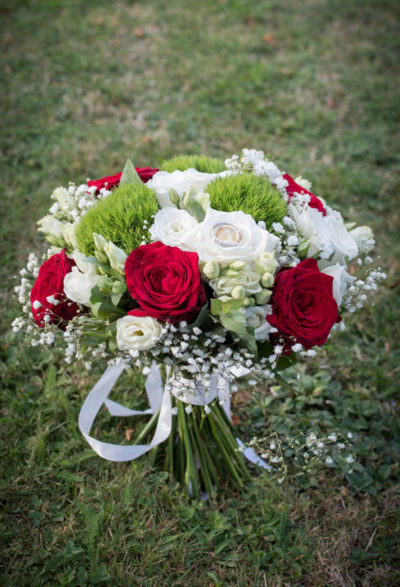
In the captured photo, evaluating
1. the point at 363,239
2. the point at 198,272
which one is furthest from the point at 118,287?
the point at 363,239

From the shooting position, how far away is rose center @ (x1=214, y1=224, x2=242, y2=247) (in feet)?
4.29

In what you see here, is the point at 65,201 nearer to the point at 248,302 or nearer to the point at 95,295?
the point at 95,295

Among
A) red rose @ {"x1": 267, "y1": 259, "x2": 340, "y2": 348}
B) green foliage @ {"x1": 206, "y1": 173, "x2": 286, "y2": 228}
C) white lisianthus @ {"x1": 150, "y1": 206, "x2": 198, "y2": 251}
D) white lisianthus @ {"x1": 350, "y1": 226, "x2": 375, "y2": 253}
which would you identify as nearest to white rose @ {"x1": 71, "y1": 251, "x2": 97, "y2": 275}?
white lisianthus @ {"x1": 150, "y1": 206, "x2": 198, "y2": 251}

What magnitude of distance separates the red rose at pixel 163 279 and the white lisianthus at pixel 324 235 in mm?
417

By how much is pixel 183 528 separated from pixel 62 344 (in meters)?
1.25

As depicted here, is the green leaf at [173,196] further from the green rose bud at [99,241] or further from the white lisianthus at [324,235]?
the white lisianthus at [324,235]

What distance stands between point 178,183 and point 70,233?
41 cm

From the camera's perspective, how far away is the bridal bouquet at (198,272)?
1.32 metres

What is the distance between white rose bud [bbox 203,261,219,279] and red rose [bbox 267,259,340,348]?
197mm

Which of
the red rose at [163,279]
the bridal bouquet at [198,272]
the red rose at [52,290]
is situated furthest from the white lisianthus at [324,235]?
the red rose at [52,290]

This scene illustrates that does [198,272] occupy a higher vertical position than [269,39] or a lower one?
lower

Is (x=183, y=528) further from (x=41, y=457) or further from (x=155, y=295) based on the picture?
(x=155, y=295)

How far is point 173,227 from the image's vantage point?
4.59 feet

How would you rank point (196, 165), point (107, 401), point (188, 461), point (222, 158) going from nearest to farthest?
point (196, 165) < point (188, 461) < point (107, 401) < point (222, 158)
